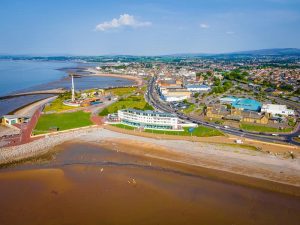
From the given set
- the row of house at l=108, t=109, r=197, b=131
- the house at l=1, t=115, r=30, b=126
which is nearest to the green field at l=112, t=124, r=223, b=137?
the row of house at l=108, t=109, r=197, b=131

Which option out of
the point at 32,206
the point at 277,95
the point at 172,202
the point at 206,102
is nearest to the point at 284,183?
the point at 172,202

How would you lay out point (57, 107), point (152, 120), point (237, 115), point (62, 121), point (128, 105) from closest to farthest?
1. point (152, 120)
2. point (62, 121)
3. point (237, 115)
4. point (57, 107)
5. point (128, 105)

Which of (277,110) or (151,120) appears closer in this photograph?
(151,120)

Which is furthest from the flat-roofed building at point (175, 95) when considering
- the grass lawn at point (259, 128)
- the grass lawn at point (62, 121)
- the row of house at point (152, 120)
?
the grass lawn at point (259, 128)

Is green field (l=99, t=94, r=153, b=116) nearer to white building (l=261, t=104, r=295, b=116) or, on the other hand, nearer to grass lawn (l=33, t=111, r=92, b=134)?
grass lawn (l=33, t=111, r=92, b=134)

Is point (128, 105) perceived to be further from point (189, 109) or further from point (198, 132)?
point (198, 132)

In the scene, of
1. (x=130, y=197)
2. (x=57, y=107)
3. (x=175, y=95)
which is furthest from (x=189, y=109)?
(x=130, y=197)
